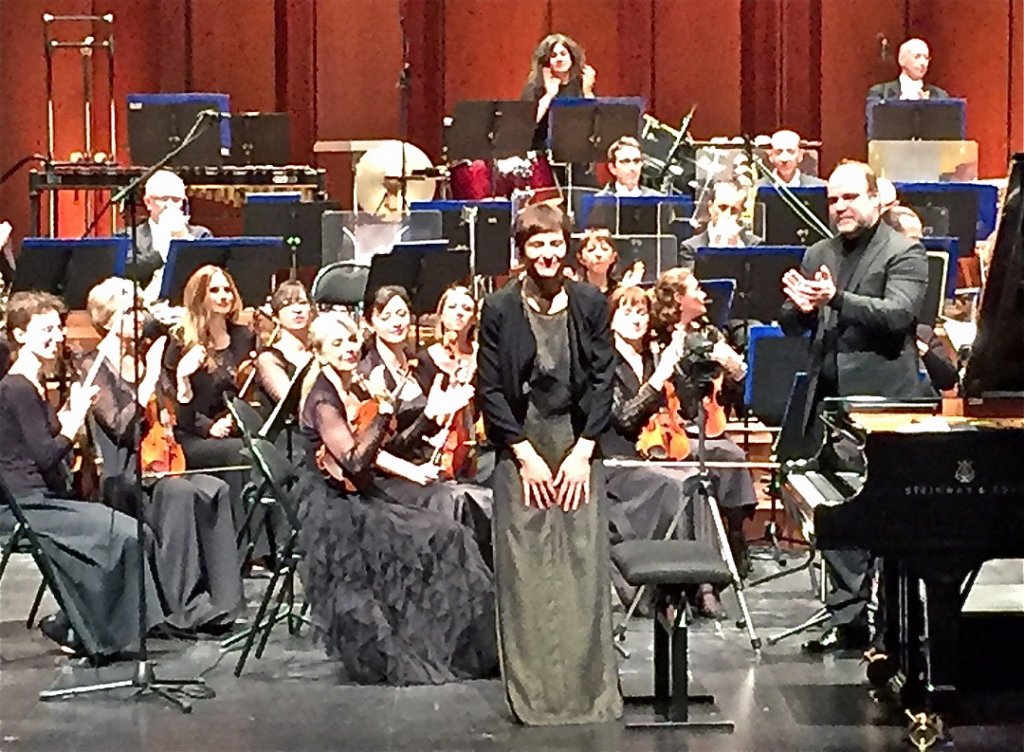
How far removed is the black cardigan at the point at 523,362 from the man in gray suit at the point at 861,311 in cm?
79

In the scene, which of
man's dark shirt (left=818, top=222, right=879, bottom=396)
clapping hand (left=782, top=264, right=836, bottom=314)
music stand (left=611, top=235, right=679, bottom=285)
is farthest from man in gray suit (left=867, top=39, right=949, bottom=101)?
clapping hand (left=782, top=264, right=836, bottom=314)

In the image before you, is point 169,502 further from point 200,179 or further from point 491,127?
point 200,179

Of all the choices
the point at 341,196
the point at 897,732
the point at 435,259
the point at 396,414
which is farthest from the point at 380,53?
the point at 897,732

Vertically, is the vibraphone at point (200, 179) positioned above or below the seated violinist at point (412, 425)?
above

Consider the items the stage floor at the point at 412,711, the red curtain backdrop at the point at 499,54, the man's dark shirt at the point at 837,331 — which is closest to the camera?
the stage floor at the point at 412,711

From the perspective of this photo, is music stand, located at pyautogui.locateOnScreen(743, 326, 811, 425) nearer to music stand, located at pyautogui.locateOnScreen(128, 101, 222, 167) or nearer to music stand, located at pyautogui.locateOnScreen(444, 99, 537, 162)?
music stand, located at pyautogui.locateOnScreen(444, 99, 537, 162)

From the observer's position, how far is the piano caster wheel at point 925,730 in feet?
16.1

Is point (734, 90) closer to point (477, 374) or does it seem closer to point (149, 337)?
point (149, 337)

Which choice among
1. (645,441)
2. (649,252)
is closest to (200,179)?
(649,252)

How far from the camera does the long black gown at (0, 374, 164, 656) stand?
6.11 m

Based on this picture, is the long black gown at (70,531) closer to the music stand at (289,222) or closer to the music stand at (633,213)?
the music stand at (289,222)

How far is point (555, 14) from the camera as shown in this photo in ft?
41.0

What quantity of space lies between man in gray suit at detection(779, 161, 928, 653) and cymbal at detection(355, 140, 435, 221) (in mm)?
5191

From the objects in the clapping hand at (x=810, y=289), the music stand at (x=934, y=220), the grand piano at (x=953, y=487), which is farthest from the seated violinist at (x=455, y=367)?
the music stand at (x=934, y=220)
